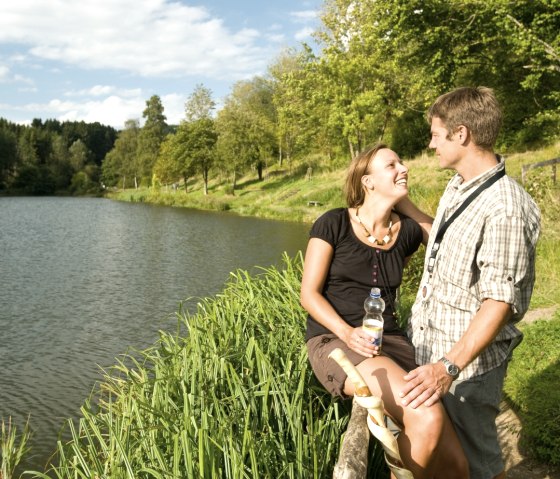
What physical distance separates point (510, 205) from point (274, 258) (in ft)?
48.3

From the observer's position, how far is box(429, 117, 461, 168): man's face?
228 cm

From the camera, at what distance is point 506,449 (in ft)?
13.1

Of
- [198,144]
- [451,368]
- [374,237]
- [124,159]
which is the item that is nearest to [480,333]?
[451,368]

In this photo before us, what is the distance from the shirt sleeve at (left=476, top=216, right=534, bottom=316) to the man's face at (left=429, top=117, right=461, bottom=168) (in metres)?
0.35

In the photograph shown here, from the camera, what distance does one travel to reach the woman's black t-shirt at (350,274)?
2631mm

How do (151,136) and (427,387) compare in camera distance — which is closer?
(427,387)

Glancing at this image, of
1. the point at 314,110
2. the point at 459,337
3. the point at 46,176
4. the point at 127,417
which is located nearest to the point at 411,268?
the point at 127,417

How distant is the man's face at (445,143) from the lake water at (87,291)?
410 centimetres

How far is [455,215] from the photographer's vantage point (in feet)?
7.65

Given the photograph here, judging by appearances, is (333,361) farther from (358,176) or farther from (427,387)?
(358,176)

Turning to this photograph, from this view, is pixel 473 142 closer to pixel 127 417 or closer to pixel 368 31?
pixel 127 417

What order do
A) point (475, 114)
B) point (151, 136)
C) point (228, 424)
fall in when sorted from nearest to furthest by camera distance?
point (475, 114) → point (228, 424) → point (151, 136)

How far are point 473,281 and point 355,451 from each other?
846 millimetres

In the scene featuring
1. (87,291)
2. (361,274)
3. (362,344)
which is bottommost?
(87,291)
